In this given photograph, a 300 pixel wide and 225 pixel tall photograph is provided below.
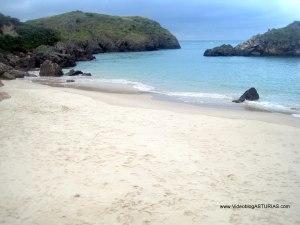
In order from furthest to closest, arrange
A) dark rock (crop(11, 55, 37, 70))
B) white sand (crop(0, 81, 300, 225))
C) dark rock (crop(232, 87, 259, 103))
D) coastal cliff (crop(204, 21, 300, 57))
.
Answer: coastal cliff (crop(204, 21, 300, 57))
dark rock (crop(11, 55, 37, 70))
dark rock (crop(232, 87, 259, 103))
white sand (crop(0, 81, 300, 225))

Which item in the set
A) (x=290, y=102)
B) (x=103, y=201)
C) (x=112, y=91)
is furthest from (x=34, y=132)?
(x=290, y=102)

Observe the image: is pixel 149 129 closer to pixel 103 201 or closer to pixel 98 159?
pixel 98 159

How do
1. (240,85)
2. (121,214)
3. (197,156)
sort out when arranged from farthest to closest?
(240,85) < (197,156) < (121,214)

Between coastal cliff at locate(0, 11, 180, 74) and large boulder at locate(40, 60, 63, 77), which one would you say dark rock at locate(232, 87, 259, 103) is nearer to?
large boulder at locate(40, 60, 63, 77)

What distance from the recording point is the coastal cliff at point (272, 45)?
268 feet

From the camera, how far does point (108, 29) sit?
107m

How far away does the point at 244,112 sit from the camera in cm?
1902

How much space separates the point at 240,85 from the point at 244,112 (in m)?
13.9

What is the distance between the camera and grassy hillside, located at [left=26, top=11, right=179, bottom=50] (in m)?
98.2

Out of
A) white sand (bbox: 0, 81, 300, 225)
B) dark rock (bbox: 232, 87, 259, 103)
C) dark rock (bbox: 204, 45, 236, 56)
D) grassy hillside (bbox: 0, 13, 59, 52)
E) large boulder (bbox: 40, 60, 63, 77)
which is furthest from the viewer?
dark rock (bbox: 204, 45, 236, 56)

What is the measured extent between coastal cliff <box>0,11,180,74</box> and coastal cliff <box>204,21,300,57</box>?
28.1 m

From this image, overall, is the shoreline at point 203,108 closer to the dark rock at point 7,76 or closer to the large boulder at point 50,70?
the dark rock at point 7,76

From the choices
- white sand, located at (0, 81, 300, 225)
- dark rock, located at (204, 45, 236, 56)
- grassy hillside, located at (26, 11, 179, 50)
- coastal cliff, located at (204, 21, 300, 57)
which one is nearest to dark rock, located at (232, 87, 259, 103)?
white sand, located at (0, 81, 300, 225)

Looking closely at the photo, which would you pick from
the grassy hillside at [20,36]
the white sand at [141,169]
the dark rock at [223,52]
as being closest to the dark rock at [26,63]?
the grassy hillside at [20,36]
